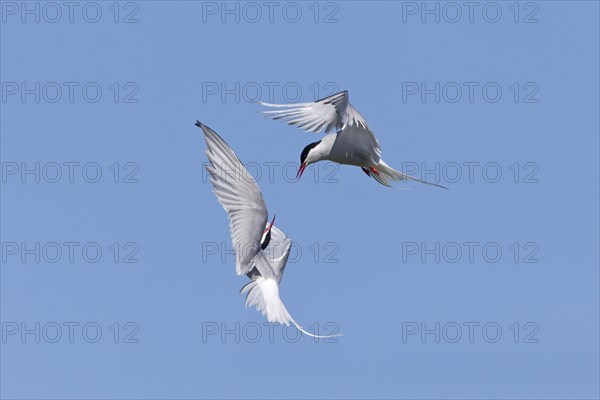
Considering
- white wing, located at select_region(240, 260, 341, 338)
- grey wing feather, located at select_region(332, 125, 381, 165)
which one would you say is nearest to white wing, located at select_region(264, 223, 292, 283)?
white wing, located at select_region(240, 260, 341, 338)

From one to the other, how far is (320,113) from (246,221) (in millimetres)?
1576

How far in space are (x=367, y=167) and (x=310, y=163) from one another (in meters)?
0.83

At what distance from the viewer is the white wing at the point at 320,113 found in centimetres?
1573

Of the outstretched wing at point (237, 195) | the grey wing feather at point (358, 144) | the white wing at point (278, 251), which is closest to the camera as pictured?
the outstretched wing at point (237, 195)

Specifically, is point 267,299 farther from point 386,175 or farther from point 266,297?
point 386,175

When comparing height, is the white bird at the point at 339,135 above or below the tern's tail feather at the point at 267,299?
above

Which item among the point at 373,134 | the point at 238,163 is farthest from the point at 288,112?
the point at 373,134

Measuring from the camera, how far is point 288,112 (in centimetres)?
1573

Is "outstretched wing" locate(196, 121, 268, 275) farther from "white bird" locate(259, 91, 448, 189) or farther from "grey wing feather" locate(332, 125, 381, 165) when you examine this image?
"grey wing feather" locate(332, 125, 381, 165)

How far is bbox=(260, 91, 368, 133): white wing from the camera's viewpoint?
15.7 meters

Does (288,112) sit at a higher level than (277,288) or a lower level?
higher

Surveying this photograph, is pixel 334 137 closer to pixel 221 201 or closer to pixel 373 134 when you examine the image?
pixel 373 134

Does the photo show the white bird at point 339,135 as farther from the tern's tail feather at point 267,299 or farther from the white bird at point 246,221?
the tern's tail feather at point 267,299

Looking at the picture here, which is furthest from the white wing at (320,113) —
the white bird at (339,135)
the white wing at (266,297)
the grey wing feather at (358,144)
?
the white wing at (266,297)
